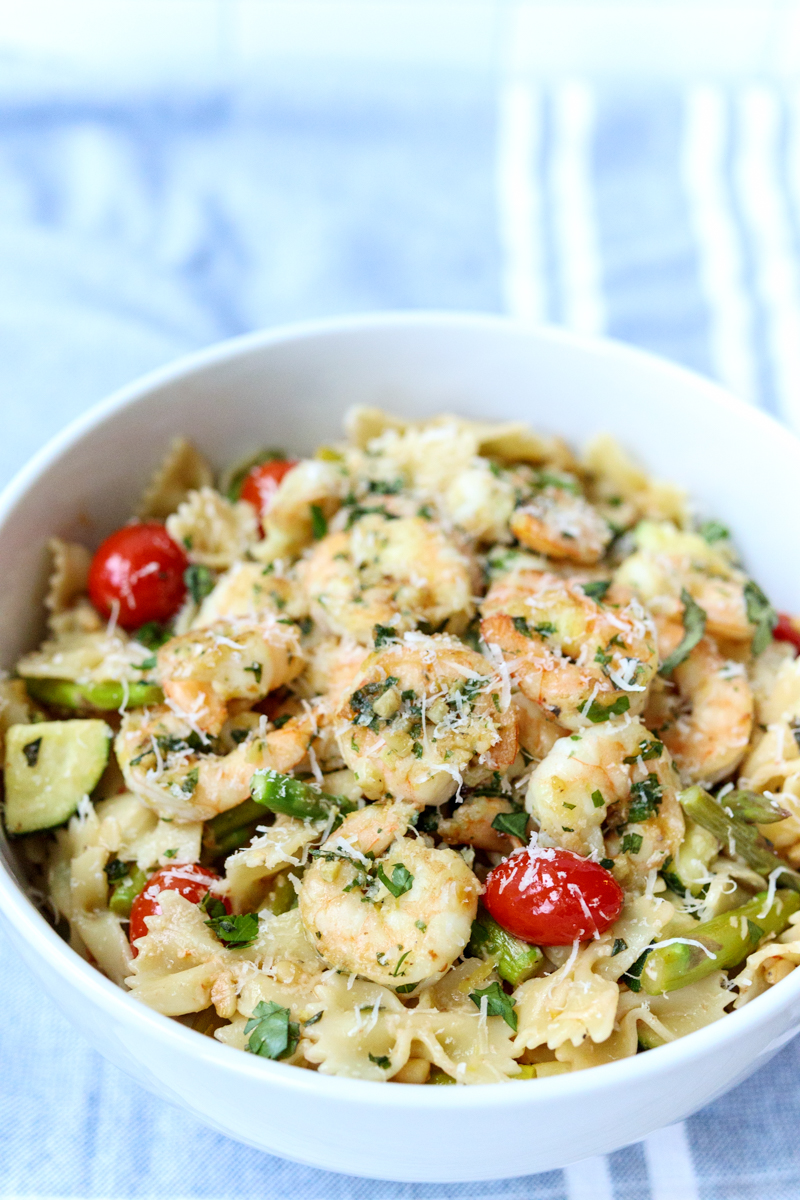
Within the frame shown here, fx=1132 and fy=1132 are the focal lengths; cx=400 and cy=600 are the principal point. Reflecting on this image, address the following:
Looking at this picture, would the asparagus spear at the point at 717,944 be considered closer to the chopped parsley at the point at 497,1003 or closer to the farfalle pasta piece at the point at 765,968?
the farfalle pasta piece at the point at 765,968

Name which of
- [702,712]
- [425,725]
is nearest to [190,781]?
[425,725]

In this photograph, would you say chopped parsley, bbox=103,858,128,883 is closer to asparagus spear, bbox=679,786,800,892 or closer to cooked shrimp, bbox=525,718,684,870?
cooked shrimp, bbox=525,718,684,870

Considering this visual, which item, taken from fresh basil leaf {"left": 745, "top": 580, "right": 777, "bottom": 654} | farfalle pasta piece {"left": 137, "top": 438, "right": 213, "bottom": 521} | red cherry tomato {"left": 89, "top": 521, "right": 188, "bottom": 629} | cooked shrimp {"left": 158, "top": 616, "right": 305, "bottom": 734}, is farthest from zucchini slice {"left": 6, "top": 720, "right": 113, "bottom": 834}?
fresh basil leaf {"left": 745, "top": 580, "right": 777, "bottom": 654}

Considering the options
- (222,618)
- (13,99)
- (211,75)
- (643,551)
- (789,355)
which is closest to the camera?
(222,618)

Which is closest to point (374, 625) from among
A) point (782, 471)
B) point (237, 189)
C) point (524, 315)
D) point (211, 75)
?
point (782, 471)

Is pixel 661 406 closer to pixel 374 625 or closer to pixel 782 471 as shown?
pixel 782 471

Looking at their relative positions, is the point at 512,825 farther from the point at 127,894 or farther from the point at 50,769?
the point at 50,769
